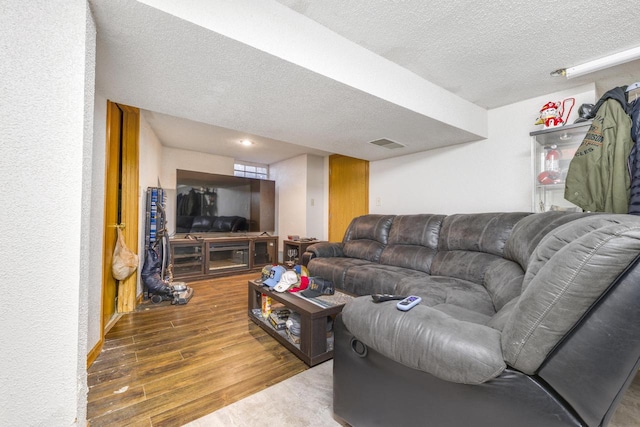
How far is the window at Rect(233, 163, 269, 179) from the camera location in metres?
5.65

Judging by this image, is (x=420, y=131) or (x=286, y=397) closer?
(x=286, y=397)

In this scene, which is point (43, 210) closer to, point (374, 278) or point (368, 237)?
point (374, 278)

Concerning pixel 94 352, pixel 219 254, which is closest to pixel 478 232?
pixel 94 352

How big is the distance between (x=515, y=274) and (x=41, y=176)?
2322 mm

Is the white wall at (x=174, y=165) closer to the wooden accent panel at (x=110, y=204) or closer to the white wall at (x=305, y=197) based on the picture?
the white wall at (x=305, y=197)

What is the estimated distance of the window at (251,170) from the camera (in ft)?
18.6

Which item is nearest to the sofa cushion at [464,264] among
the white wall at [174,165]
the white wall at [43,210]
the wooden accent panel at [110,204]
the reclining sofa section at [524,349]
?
the reclining sofa section at [524,349]

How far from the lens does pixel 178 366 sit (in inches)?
67.9

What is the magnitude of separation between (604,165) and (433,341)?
80.6 inches

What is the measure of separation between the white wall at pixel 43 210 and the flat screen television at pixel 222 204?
3.70 metres

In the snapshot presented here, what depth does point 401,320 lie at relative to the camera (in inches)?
35.8

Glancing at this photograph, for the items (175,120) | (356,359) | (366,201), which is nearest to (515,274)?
(356,359)

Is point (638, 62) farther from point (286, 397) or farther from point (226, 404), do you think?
point (226, 404)

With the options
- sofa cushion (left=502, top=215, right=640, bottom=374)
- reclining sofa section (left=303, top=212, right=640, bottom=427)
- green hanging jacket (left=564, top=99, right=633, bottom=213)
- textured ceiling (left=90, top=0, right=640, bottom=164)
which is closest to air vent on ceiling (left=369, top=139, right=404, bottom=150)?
textured ceiling (left=90, top=0, right=640, bottom=164)
